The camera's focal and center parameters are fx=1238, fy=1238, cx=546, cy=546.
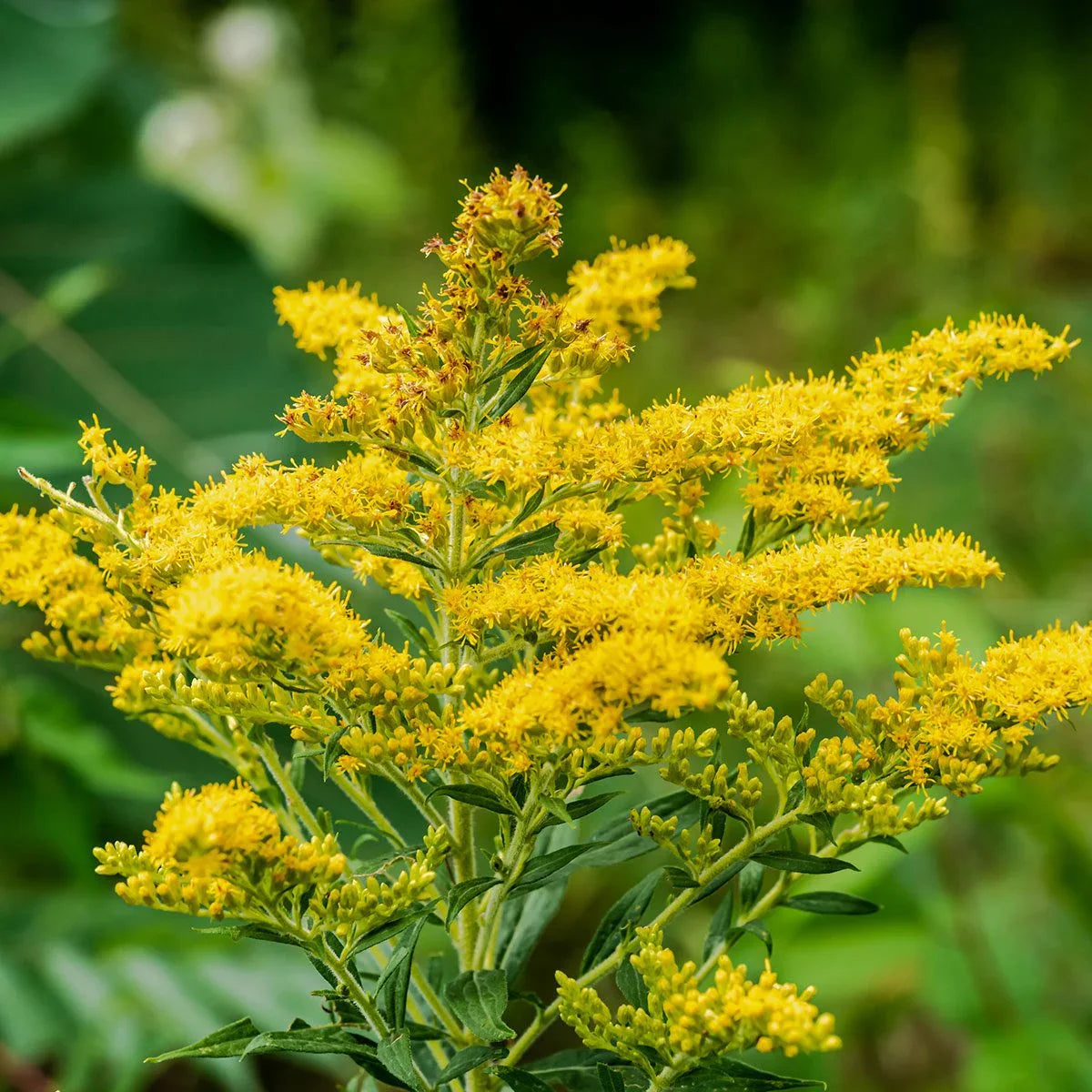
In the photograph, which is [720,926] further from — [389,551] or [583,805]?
[389,551]

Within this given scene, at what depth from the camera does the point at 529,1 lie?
7.78 meters

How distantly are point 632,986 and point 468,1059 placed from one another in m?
0.15

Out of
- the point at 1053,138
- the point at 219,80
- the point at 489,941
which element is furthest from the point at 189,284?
the point at 1053,138

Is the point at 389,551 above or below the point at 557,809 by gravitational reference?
above

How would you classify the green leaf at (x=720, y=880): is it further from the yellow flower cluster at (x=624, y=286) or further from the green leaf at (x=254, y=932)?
the yellow flower cluster at (x=624, y=286)

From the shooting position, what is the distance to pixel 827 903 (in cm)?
114

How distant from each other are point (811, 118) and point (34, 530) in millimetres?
6516

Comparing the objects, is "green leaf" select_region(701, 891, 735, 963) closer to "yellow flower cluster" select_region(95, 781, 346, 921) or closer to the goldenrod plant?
the goldenrod plant

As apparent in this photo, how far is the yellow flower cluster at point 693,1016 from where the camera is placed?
0.83 metres

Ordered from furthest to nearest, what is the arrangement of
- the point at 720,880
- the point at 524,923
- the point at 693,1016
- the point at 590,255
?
1. the point at 590,255
2. the point at 524,923
3. the point at 720,880
4. the point at 693,1016

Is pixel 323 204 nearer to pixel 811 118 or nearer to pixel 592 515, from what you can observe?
pixel 811 118

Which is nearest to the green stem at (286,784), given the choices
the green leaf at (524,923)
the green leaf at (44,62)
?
the green leaf at (524,923)

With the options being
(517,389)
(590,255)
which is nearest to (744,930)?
(517,389)

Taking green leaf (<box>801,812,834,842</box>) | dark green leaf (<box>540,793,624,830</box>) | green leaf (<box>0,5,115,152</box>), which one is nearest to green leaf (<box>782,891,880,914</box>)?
green leaf (<box>801,812,834,842</box>)
